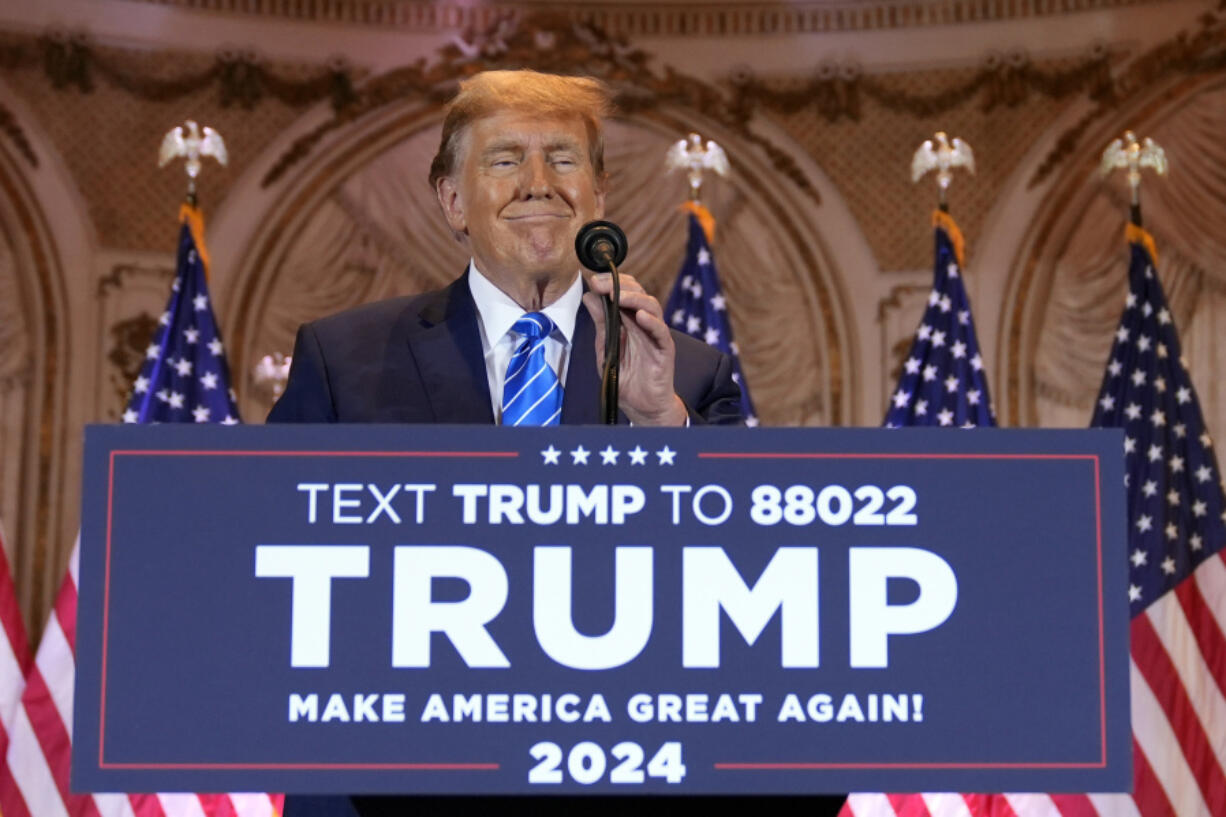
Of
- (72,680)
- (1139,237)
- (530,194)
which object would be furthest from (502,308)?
(1139,237)

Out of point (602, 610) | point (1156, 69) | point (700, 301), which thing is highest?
point (1156, 69)

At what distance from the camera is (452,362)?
2.21 m

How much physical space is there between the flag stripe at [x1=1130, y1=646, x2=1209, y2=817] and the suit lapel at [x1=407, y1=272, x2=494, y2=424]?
3819mm

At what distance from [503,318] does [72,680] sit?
3.27 metres

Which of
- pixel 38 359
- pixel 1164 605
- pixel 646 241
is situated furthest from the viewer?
pixel 646 241

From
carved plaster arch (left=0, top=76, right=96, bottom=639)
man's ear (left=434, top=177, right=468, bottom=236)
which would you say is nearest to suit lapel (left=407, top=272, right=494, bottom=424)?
man's ear (left=434, top=177, right=468, bottom=236)

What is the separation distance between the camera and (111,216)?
8148mm

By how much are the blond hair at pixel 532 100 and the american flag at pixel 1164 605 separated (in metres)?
3.38

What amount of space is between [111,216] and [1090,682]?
732 cm

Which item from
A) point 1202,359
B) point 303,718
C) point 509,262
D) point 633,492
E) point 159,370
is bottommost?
point 303,718

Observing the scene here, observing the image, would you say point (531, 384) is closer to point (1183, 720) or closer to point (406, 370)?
point (406, 370)

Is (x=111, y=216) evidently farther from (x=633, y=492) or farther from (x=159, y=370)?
(x=633, y=492)

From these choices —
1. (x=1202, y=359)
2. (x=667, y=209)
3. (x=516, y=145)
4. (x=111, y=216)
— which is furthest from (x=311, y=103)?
(x=516, y=145)

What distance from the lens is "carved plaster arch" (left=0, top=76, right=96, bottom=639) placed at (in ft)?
25.4
